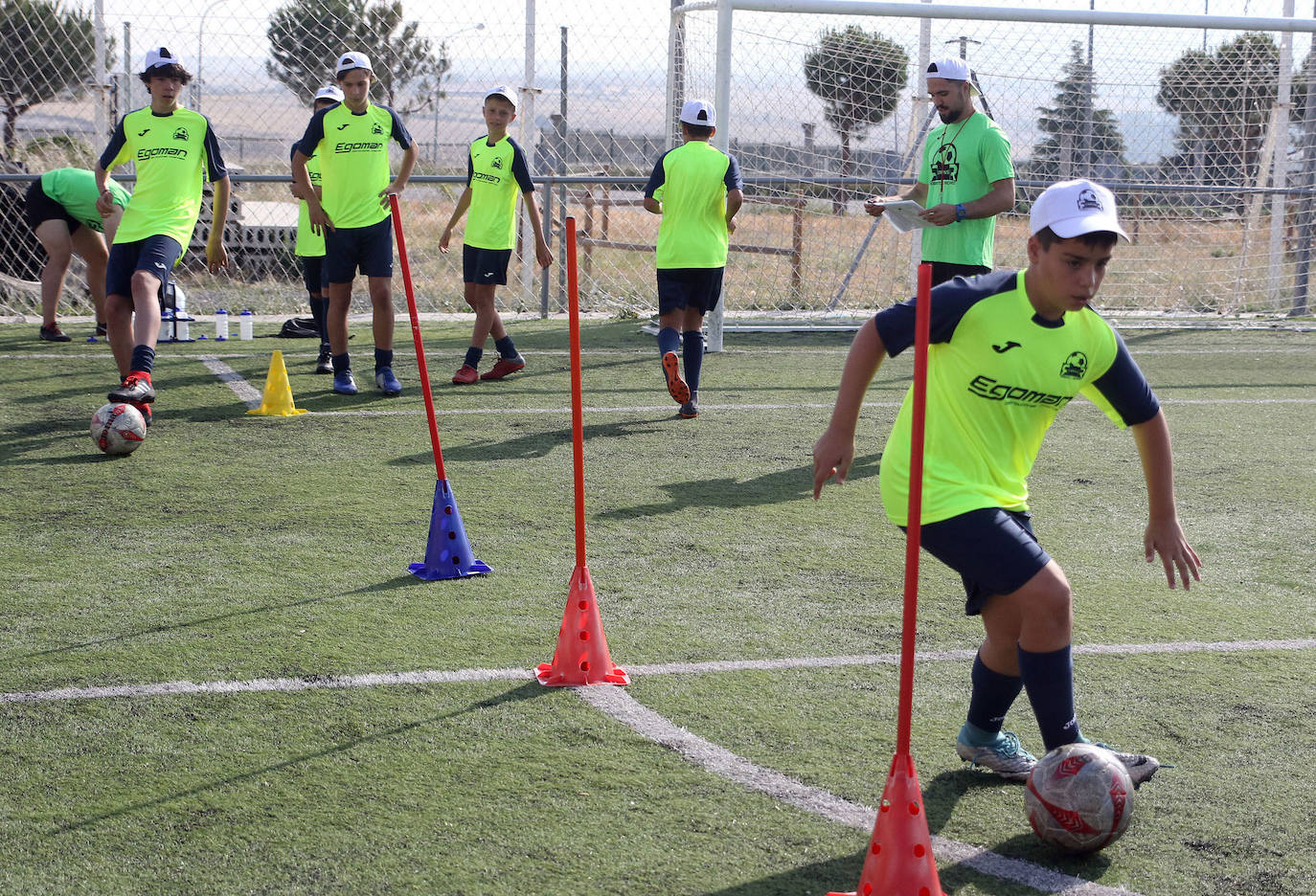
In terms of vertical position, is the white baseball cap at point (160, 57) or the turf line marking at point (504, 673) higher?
the white baseball cap at point (160, 57)

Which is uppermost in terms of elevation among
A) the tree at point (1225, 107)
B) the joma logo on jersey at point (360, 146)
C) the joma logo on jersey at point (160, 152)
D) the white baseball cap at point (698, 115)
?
the tree at point (1225, 107)

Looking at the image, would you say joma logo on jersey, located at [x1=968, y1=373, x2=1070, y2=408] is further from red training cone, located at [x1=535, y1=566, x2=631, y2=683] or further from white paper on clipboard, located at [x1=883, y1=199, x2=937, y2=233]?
white paper on clipboard, located at [x1=883, y1=199, x2=937, y2=233]

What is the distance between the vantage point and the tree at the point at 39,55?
13.3 m

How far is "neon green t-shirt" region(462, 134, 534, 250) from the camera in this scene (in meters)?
9.96

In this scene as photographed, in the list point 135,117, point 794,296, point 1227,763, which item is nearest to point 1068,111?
point 794,296

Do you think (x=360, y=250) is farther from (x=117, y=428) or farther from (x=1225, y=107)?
(x=1225, y=107)

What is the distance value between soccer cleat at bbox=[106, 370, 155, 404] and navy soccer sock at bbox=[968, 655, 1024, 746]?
18.1 ft

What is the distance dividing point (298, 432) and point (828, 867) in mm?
5661

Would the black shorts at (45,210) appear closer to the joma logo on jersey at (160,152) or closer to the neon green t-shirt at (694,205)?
the joma logo on jersey at (160,152)

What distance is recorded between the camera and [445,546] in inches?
202

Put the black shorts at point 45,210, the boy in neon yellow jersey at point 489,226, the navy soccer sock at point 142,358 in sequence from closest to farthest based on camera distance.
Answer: the navy soccer sock at point 142,358
the boy in neon yellow jersey at point 489,226
the black shorts at point 45,210

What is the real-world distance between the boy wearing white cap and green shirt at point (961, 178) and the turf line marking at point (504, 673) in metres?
2.97

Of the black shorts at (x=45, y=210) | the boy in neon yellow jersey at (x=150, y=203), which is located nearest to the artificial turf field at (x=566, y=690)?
the boy in neon yellow jersey at (x=150, y=203)

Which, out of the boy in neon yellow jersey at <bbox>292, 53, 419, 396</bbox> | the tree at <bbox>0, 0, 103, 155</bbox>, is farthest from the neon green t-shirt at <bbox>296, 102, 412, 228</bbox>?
A: the tree at <bbox>0, 0, 103, 155</bbox>
